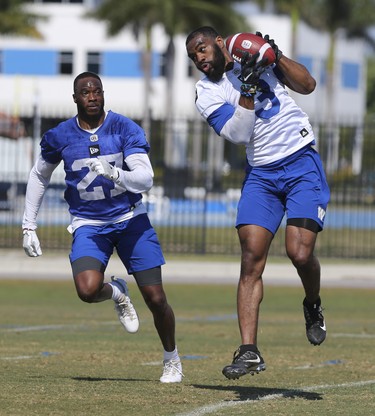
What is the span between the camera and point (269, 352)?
12.2m

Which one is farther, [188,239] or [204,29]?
[188,239]

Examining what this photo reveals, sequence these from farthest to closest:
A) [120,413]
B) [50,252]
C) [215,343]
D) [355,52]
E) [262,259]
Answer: [355,52]
[50,252]
[215,343]
[262,259]
[120,413]

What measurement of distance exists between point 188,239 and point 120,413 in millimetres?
18664

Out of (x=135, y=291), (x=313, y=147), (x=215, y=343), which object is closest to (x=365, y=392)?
(x=313, y=147)

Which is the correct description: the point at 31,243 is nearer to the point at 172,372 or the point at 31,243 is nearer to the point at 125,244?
the point at 125,244

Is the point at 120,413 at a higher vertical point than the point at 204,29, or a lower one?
lower

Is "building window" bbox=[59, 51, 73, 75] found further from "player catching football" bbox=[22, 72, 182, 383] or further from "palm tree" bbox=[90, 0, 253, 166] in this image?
"player catching football" bbox=[22, 72, 182, 383]

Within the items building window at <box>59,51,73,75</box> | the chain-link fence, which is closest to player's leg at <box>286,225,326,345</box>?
the chain-link fence

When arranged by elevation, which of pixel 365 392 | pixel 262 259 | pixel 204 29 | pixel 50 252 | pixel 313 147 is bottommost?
pixel 50 252

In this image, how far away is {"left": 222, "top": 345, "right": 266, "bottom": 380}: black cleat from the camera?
833 centimetres

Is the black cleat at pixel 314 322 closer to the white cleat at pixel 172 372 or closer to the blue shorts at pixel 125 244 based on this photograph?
the white cleat at pixel 172 372

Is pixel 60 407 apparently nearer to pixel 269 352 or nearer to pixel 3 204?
pixel 269 352

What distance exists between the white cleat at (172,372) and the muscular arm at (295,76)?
2334mm

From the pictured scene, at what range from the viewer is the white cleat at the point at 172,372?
9578mm
